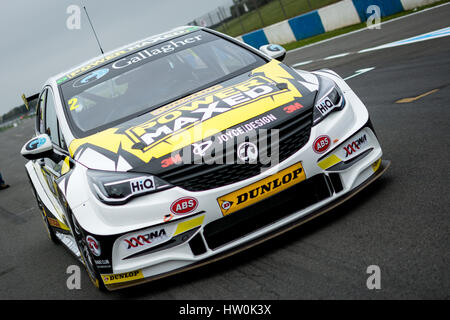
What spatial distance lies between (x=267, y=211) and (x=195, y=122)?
31.2 inches

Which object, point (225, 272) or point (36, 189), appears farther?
point (36, 189)

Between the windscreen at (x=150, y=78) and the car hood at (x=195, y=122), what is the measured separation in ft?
0.89

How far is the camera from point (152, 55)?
223 inches

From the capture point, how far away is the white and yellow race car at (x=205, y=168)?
387cm

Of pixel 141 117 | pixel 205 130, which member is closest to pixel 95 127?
pixel 141 117

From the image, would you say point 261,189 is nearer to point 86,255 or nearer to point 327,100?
point 327,100

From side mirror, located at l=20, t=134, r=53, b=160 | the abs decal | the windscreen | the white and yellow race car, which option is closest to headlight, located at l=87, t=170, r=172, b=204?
the white and yellow race car

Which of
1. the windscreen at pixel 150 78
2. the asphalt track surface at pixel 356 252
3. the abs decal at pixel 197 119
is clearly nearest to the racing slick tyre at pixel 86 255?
the asphalt track surface at pixel 356 252

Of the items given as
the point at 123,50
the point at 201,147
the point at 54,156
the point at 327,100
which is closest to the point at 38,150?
the point at 54,156

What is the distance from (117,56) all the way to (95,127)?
1272mm

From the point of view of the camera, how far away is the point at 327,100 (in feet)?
14.3

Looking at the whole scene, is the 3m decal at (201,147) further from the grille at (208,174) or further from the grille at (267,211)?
the grille at (267,211)
